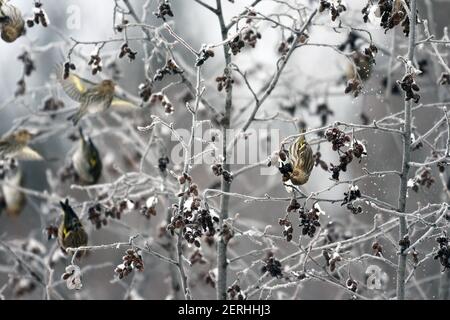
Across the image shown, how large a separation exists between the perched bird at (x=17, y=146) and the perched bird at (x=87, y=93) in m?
0.55


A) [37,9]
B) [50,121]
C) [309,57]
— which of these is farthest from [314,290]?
[37,9]

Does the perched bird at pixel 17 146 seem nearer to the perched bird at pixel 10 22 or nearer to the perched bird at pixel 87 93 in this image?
the perched bird at pixel 87 93

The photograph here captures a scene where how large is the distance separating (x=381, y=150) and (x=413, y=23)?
1.92 m

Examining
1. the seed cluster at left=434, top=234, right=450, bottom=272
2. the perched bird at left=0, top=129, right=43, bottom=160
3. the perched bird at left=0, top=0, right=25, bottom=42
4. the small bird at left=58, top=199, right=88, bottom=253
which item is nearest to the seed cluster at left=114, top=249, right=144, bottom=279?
the small bird at left=58, top=199, right=88, bottom=253

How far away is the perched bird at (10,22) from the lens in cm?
431

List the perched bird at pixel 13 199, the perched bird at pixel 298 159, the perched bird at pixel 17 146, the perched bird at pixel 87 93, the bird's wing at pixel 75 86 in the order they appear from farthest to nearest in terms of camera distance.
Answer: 1. the perched bird at pixel 13 199
2. the perched bird at pixel 17 146
3. the bird's wing at pixel 75 86
4. the perched bird at pixel 87 93
5. the perched bird at pixel 298 159

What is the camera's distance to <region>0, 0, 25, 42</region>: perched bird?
14.1 ft

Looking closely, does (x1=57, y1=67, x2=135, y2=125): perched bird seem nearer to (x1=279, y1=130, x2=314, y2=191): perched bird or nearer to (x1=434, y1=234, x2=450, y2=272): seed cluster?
(x1=279, y1=130, x2=314, y2=191): perched bird

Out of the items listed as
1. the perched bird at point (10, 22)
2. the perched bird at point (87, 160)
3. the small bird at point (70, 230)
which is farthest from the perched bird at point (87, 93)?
the small bird at point (70, 230)

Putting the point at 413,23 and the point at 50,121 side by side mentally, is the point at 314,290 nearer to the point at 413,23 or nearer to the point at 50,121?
the point at 50,121

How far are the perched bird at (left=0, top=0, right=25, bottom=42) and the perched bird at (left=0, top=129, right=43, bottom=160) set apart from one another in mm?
1065

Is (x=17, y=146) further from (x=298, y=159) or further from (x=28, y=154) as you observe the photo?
(x=298, y=159)

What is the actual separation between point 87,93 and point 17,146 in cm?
78

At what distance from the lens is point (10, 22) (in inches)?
170
